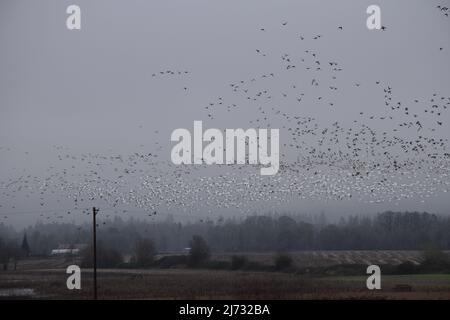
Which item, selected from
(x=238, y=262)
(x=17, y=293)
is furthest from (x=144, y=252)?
(x=17, y=293)

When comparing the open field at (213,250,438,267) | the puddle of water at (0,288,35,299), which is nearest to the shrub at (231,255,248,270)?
the open field at (213,250,438,267)

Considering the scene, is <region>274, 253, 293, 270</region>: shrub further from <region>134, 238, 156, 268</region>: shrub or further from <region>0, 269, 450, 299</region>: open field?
<region>134, 238, 156, 268</region>: shrub

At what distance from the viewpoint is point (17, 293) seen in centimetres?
3183

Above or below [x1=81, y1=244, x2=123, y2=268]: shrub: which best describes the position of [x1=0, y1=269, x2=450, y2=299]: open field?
below

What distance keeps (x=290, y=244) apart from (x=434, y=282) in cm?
589

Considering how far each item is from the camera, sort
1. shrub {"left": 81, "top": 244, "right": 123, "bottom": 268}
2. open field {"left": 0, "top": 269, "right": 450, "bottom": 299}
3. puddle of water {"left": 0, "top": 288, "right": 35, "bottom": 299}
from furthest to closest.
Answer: shrub {"left": 81, "top": 244, "right": 123, "bottom": 268}, puddle of water {"left": 0, "top": 288, "right": 35, "bottom": 299}, open field {"left": 0, "top": 269, "right": 450, "bottom": 299}

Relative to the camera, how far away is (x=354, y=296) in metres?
29.6

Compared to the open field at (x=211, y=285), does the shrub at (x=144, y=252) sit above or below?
above

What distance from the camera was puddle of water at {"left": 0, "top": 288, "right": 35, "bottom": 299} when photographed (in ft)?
100

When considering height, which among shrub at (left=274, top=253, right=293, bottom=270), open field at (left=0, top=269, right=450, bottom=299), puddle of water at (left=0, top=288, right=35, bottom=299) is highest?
shrub at (left=274, top=253, right=293, bottom=270)

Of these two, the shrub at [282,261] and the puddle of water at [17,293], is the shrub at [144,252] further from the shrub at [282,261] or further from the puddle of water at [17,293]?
the shrub at [282,261]

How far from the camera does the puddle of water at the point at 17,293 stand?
1203 inches

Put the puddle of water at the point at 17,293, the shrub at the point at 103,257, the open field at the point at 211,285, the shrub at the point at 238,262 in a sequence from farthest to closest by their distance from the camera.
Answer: the shrub at the point at 103,257, the shrub at the point at 238,262, the puddle of water at the point at 17,293, the open field at the point at 211,285

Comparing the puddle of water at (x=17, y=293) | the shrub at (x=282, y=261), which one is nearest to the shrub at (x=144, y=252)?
the puddle of water at (x=17, y=293)
